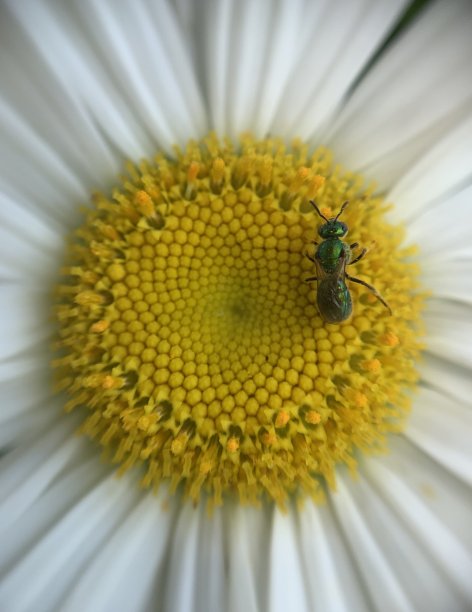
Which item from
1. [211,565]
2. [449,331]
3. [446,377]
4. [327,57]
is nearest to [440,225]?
[449,331]

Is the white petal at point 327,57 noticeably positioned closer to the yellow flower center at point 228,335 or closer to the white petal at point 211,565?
the yellow flower center at point 228,335

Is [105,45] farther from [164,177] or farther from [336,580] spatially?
[336,580]

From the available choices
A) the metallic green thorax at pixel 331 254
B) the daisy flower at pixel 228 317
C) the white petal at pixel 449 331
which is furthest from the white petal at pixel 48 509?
the white petal at pixel 449 331

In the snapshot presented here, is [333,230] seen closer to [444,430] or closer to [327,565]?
[444,430]

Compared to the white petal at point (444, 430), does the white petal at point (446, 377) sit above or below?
above

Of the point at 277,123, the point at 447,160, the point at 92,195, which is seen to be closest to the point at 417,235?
the point at 447,160

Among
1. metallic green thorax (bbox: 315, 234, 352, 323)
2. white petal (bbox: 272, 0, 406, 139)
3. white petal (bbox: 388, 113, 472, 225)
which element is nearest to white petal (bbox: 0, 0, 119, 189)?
white petal (bbox: 272, 0, 406, 139)
